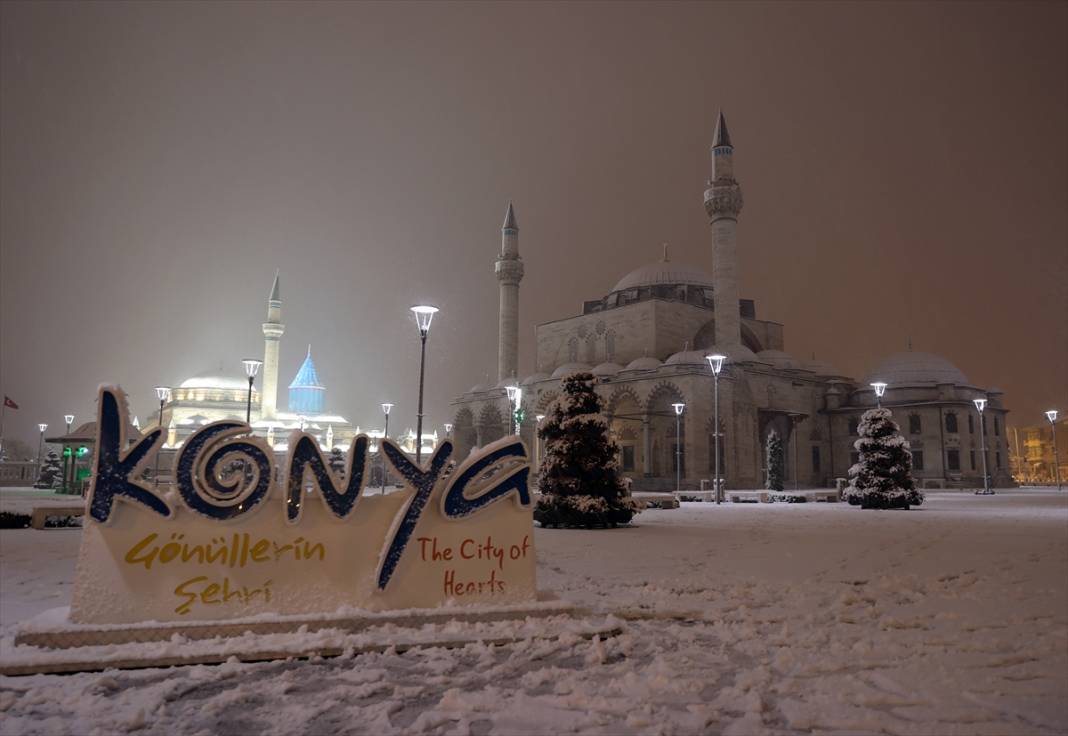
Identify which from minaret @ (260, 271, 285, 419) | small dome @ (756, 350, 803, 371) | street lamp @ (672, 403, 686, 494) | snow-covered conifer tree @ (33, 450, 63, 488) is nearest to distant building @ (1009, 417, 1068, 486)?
small dome @ (756, 350, 803, 371)

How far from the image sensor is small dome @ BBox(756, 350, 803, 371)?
5042cm

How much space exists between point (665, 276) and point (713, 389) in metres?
19.1

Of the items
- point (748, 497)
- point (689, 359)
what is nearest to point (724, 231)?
point (689, 359)

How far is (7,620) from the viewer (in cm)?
592

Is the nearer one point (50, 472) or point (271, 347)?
point (50, 472)

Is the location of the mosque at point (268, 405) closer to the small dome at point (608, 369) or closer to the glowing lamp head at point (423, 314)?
the small dome at point (608, 369)

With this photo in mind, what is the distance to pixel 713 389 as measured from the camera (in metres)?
41.5

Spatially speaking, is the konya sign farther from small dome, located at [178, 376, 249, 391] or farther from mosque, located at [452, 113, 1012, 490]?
small dome, located at [178, 376, 249, 391]

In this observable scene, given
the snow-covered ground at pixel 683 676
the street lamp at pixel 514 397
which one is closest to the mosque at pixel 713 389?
the street lamp at pixel 514 397

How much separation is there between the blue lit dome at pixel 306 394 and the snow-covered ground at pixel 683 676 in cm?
8147

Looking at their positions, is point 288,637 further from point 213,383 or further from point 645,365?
point 213,383

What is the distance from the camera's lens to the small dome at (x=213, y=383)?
76125 millimetres

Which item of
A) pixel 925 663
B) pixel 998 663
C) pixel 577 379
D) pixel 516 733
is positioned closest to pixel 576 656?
pixel 516 733

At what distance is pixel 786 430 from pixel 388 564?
149 feet
